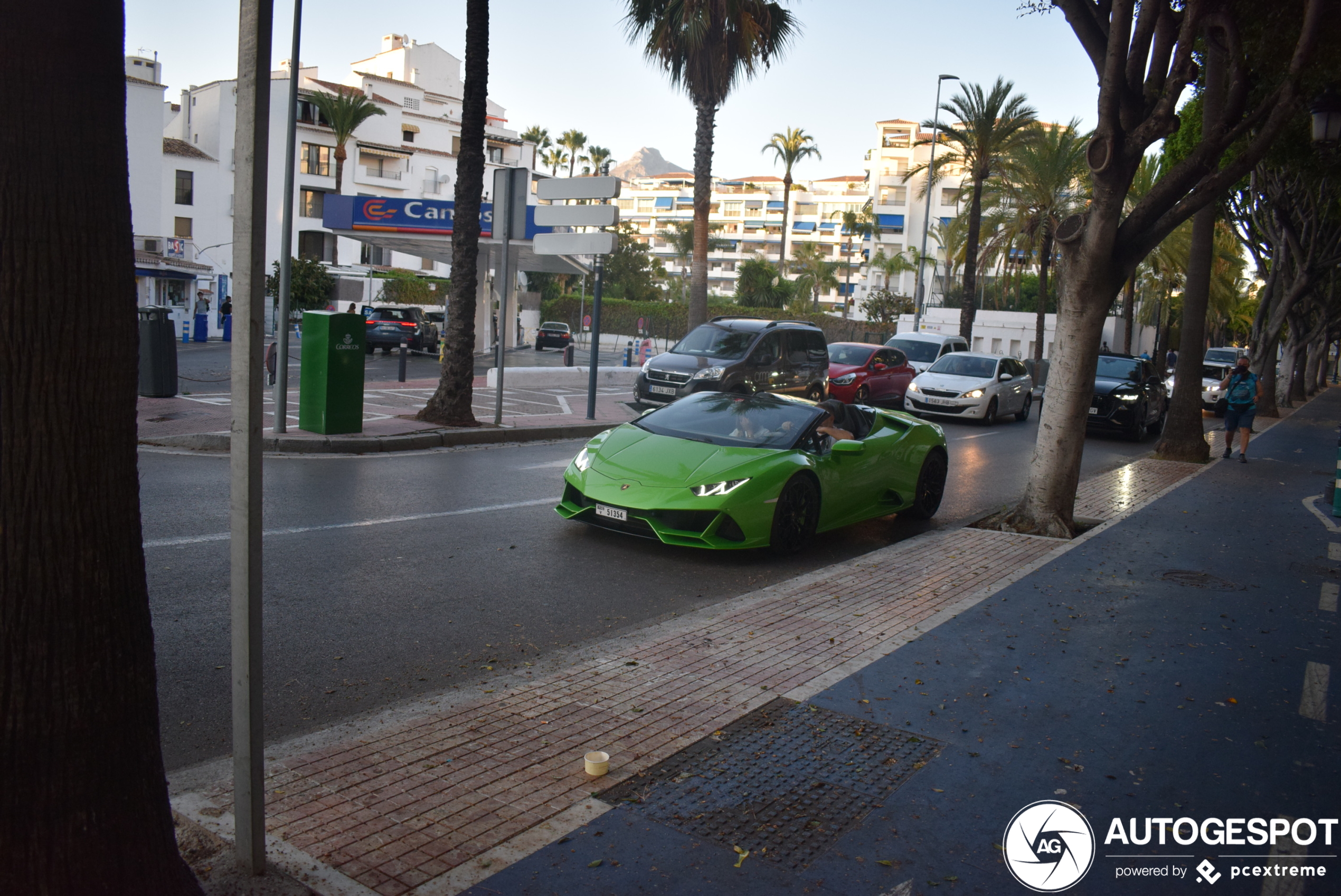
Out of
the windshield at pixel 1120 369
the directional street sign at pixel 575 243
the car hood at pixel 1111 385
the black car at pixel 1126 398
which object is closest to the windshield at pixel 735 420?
the directional street sign at pixel 575 243

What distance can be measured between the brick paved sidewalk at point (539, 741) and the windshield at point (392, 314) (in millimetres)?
29438

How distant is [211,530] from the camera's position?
26.0ft

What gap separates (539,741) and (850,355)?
19777 millimetres

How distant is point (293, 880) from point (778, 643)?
3.28 meters

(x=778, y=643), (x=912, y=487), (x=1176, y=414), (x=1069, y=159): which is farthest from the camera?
(x=1069, y=159)

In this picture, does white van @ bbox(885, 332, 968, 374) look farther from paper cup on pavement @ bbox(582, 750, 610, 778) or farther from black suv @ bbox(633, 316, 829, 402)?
paper cup on pavement @ bbox(582, 750, 610, 778)

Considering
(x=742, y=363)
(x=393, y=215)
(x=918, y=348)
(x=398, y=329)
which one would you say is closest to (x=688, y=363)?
(x=742, y=363)

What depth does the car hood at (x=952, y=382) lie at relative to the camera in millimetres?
22094

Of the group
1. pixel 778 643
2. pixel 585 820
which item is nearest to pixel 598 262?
pixel 778 643

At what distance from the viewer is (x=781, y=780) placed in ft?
13.5

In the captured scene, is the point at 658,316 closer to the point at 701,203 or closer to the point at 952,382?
the point at 701,203

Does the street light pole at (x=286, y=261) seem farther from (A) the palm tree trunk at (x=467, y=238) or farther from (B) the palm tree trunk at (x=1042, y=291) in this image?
(B) the palm tree trunk at (x=1042, y=291)

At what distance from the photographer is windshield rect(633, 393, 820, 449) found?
878cm

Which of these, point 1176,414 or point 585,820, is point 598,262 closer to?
point 1176,414
